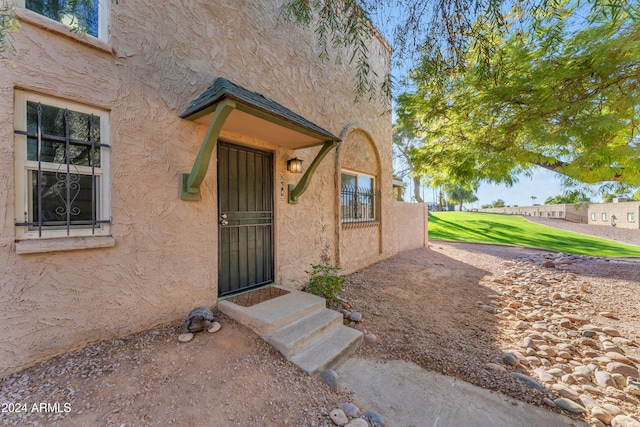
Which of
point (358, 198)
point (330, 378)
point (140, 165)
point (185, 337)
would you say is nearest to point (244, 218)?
point (140, 165)

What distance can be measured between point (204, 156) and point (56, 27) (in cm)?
177

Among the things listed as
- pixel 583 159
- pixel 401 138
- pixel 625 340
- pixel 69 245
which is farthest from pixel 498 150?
pixel 401 138

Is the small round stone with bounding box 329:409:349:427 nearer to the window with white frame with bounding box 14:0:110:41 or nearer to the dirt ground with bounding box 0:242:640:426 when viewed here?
the dirt ground with bounding box 0:242:640:426

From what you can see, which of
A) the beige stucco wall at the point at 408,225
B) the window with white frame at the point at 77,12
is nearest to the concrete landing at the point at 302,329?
the window with white frame at the point at 77,12

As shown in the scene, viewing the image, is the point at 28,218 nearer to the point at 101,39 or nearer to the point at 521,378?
the point at 101,39

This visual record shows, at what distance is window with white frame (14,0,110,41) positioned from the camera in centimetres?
245

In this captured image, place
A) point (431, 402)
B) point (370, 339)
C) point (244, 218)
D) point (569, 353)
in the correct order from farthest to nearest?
point (244, 218), point (370, 339), point (569, 353), point (431, 402)

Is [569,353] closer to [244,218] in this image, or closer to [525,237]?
[244,218]

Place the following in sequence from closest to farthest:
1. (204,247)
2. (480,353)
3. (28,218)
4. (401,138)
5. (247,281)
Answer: (28,218) → (480,353) → (204,247) → (247,281) → (401,138)

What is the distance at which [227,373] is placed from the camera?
7.96 feet

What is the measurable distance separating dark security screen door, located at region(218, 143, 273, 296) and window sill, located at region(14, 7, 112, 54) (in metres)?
1.65

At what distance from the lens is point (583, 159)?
505cm

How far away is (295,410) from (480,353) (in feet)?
8.62

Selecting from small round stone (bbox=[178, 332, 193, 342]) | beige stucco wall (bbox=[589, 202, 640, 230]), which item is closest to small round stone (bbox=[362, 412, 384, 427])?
small round stone (bbox=[178, 332, 193, 342])
